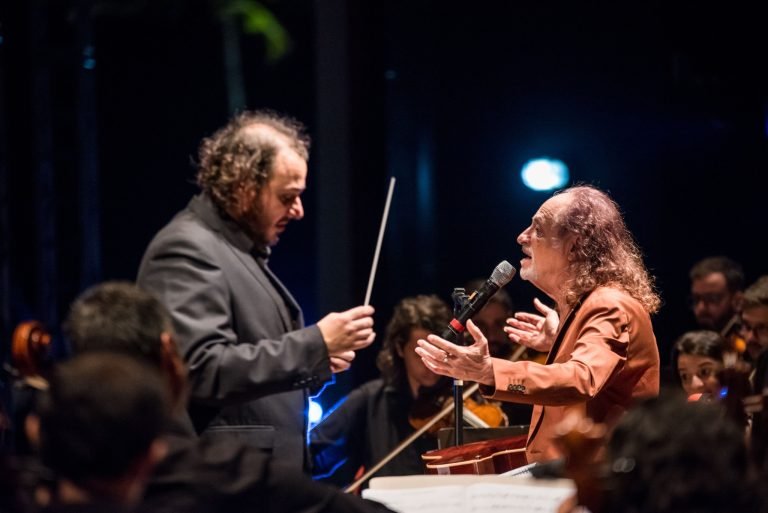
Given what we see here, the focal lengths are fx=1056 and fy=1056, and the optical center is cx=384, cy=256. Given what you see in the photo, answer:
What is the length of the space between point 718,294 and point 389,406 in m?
2.07

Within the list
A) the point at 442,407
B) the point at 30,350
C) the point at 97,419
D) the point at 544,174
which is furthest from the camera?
the point at 544,174

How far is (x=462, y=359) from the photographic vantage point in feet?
9.58

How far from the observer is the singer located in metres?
2.91

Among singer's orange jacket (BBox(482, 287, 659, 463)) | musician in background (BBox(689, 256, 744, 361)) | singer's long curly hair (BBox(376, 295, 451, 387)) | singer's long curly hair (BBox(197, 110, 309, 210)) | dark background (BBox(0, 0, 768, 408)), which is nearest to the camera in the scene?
singer's orange jacket (BBox(482, 287, 659, 463))

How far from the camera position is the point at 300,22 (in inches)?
320

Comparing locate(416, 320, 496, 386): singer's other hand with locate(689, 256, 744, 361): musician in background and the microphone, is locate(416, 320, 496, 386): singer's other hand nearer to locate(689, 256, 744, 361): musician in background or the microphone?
the microphone

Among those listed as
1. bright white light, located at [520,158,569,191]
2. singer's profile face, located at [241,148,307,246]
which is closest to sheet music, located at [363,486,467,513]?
singer's profile face, located at [241,148,307,246]

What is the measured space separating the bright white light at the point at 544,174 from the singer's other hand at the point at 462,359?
4.21 m

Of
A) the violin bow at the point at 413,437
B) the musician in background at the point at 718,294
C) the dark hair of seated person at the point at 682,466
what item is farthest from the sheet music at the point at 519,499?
the musician in background at the point at 718,294

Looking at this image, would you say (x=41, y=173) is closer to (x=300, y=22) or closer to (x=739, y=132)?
(x=300, y=22)

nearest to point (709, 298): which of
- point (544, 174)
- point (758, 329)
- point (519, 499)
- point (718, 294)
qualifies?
point (718, 294)

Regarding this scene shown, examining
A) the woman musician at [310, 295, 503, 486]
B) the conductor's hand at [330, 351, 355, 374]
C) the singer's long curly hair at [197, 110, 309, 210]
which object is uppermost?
the singer's long curly hair at [197, 110, 309, 210]

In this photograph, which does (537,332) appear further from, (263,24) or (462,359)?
(263,24)

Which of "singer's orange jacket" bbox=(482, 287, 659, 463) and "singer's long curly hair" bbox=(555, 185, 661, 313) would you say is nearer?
"singer's orange jacket" bbox=(482, 287, 659, 463)
